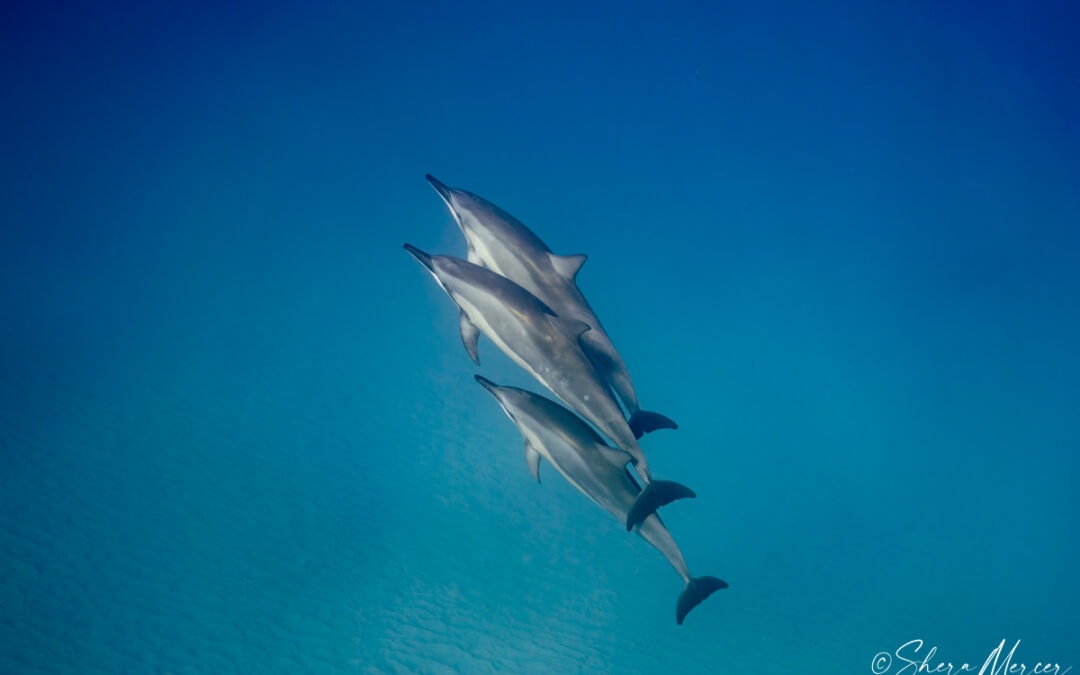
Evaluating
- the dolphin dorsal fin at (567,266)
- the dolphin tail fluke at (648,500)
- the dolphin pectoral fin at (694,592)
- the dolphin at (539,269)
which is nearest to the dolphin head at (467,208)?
the dolphin at (539,269)

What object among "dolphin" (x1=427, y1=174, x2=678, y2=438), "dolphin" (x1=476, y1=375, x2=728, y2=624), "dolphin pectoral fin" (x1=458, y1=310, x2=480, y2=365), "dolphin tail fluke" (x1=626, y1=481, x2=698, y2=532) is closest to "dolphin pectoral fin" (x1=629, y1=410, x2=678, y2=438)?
"dolphin" (x1=427, y1=174, x2=678, y2=438)

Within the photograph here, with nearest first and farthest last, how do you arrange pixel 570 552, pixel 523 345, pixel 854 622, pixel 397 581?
1. pixel 523 345
2. pixel 397 581
3. pixel 570 552
4. pixel 854 622

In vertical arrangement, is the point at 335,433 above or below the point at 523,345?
above

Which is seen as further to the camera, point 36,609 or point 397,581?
point 397,581

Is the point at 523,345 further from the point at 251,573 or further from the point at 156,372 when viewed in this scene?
the point at 156,372

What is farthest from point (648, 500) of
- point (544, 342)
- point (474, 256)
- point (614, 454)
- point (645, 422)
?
point (474, 256)

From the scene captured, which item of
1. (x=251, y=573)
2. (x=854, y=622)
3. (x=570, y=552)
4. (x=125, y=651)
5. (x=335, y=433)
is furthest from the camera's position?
(x=335, y=433)

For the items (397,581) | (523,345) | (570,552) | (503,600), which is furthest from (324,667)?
(523,345)

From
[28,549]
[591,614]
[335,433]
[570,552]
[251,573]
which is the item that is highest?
[335,433]

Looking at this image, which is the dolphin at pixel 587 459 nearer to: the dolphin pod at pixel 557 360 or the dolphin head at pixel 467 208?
the dolphin pod at pixel 557 360
